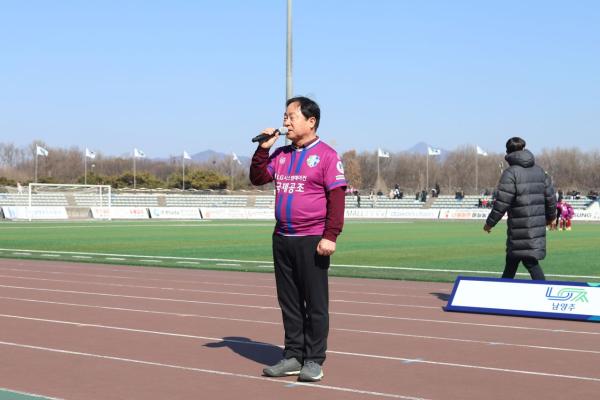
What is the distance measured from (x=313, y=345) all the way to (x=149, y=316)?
13.9ft

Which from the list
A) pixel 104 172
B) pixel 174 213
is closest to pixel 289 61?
pixel 174 213

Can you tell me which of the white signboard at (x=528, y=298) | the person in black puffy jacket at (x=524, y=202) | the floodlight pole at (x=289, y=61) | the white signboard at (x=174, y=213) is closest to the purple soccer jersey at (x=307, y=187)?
the person in black puffy jacket at (x=524, y=202)

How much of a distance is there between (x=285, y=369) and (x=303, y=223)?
111 cm

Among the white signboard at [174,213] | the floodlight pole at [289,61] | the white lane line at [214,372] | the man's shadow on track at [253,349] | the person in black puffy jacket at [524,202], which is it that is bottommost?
the white signboard at [174,213]

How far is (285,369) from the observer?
7.26 metres

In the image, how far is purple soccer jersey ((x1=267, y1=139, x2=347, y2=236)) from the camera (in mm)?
7098

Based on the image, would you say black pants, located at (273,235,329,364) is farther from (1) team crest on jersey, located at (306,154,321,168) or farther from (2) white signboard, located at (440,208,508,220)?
(2) white signboard, located at (440,208,508,220)

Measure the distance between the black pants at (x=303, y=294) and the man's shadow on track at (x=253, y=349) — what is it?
0.67 meters

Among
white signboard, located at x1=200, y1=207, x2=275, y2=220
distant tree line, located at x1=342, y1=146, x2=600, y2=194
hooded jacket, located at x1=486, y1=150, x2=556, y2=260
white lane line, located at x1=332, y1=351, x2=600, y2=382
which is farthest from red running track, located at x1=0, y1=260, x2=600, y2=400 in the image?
distant tree line, located at x1=342, y1=146, x2=600, y2=194

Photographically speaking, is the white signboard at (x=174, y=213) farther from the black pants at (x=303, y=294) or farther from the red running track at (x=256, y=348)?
the black pants at (x=303, y=294)

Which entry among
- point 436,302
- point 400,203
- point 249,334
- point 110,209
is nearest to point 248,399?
point 249,334

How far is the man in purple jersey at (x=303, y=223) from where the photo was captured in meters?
7.10

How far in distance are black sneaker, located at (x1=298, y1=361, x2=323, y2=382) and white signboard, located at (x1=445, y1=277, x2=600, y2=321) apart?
4.63 m

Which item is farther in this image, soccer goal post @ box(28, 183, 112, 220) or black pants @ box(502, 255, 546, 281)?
soccer goal post @ box(28, 183, 112, 220)
